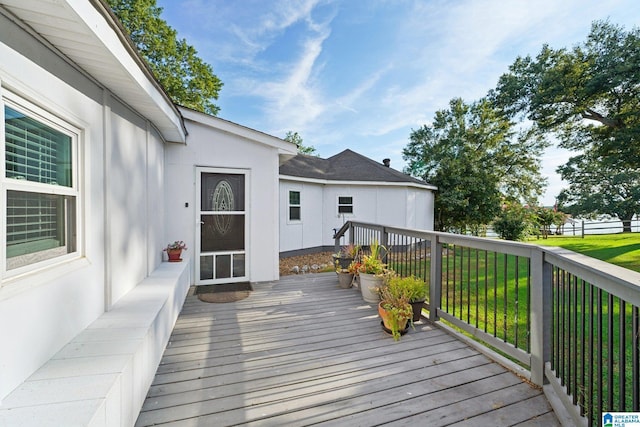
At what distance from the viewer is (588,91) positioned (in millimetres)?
9016

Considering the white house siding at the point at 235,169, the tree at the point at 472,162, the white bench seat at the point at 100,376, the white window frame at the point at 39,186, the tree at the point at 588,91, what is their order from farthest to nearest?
the tree at the point at 472,162, the tree at the point at 588,91, the white house siding at the point at 235,169, the white window frame at the point at 39,186, the white bench seat at the point at 100,376

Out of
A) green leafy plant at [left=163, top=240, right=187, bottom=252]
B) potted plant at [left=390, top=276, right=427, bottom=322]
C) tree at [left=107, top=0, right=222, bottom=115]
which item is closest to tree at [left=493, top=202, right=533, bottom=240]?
potted plant at [left=390, top=276, right=427, bottom=322]

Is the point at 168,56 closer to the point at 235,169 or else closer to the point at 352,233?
the point at 235,169

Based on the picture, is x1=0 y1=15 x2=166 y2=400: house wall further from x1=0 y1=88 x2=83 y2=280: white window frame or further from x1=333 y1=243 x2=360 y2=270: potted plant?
x1=333 y1=243 x2=360 y2=270: potted plant

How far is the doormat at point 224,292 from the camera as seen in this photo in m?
4.16

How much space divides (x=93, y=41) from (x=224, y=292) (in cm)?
368

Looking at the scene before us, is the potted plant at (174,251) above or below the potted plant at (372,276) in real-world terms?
above

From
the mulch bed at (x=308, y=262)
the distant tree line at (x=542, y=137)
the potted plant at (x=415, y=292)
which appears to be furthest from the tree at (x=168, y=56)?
the potted plant at (x=415, y=292)

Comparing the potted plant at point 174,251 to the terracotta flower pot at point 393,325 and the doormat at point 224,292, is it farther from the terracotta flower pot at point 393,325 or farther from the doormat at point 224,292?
the terracotta flower pot at point 393,325

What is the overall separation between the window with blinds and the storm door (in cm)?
280

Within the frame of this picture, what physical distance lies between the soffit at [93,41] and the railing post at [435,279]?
333cm

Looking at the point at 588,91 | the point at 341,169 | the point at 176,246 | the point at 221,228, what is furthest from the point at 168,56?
the point at 588,91

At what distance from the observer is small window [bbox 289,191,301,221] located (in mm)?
8750

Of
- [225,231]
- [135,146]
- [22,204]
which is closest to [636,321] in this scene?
[22,204]
